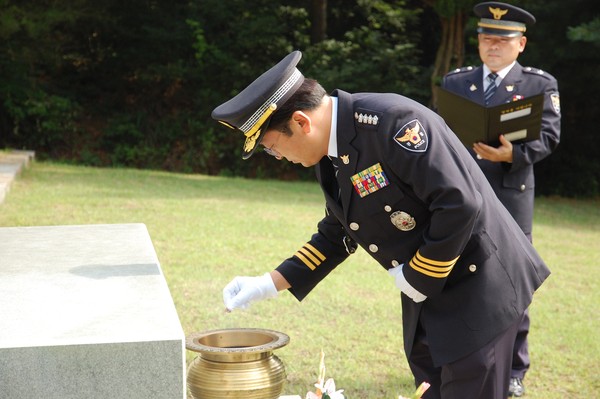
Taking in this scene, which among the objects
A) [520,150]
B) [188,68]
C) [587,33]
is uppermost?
[520,150]

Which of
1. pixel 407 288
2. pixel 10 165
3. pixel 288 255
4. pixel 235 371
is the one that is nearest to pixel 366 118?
pixel 407 288

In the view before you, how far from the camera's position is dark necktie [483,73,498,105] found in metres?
4.60

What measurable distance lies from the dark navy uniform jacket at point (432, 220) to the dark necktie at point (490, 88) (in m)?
1.95

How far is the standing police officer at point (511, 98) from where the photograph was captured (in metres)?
4.43

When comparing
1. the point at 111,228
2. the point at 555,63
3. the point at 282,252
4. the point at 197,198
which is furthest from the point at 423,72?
the point at 111,228

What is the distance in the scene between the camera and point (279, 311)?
18.7ft

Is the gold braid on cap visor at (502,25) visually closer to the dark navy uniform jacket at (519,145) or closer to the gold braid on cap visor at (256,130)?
the dark navy uniform jacket at (519,145)

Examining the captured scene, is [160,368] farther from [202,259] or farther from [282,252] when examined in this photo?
[282,252]

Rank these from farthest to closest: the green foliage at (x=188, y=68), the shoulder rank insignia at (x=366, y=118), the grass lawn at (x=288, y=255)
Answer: the green foliage at (x=188, y=68), the grass lawn at (x=288, y=255), the shoulder rank insignia at (x=366, y=118)

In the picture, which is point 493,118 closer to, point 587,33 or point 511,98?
point 511,98

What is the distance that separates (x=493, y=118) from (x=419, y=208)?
1983 mm

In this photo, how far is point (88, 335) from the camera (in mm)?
2469

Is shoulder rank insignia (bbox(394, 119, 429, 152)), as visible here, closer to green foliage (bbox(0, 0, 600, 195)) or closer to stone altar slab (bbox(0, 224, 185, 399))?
stone altar slab (bbox(0, 224, 185, 399))

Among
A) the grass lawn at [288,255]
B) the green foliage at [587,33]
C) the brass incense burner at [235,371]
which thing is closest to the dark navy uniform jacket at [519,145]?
the grass lawn at [288,255]
